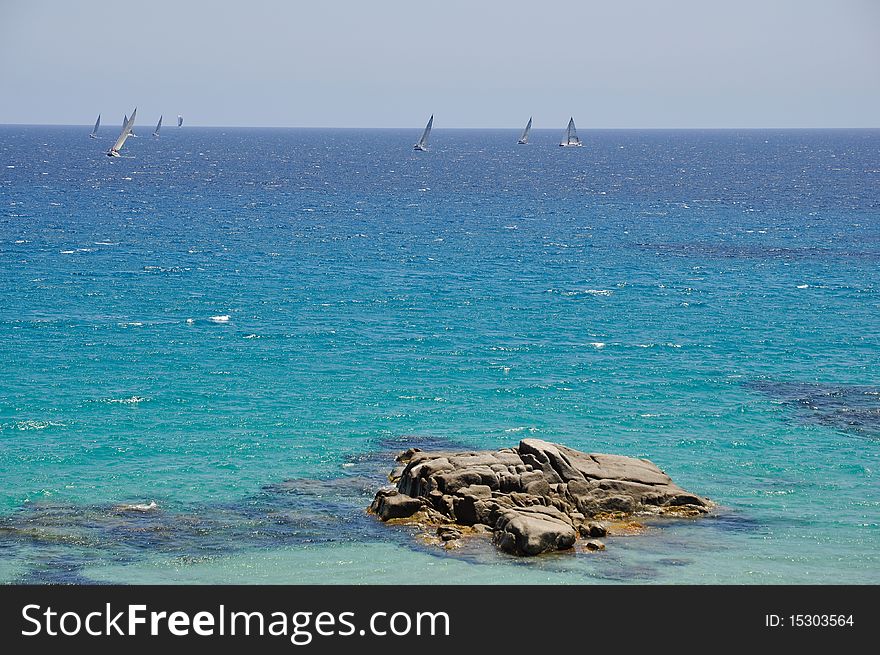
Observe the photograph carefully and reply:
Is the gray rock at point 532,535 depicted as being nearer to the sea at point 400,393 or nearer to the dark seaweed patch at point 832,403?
the sea at point 400,393

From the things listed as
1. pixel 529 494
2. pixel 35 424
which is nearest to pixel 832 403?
pixel 529 494

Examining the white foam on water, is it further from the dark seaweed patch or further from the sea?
the dark seaweed patch

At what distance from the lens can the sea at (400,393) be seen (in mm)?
47906

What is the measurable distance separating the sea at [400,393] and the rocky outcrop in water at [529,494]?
5.35 ft

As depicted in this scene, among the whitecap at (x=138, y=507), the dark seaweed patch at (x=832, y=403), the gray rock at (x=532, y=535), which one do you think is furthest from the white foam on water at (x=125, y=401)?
the dark seaweed patch at (x=832, y=403)

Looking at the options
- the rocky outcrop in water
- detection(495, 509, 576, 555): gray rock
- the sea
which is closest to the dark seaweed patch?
the sea

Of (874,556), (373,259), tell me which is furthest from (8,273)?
(874,556)

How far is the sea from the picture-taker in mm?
47906

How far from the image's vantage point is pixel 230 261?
125000 mm

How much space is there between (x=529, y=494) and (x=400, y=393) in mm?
23924

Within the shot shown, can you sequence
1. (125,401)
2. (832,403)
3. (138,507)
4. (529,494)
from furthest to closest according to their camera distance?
(832,403) < (125,401) < (138,507) < (529,494)

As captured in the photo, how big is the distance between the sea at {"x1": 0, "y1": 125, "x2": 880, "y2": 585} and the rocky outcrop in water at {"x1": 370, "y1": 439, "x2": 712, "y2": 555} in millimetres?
1631

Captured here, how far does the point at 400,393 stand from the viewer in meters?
74.0

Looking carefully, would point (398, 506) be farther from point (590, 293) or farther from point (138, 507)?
point (590, 293)
